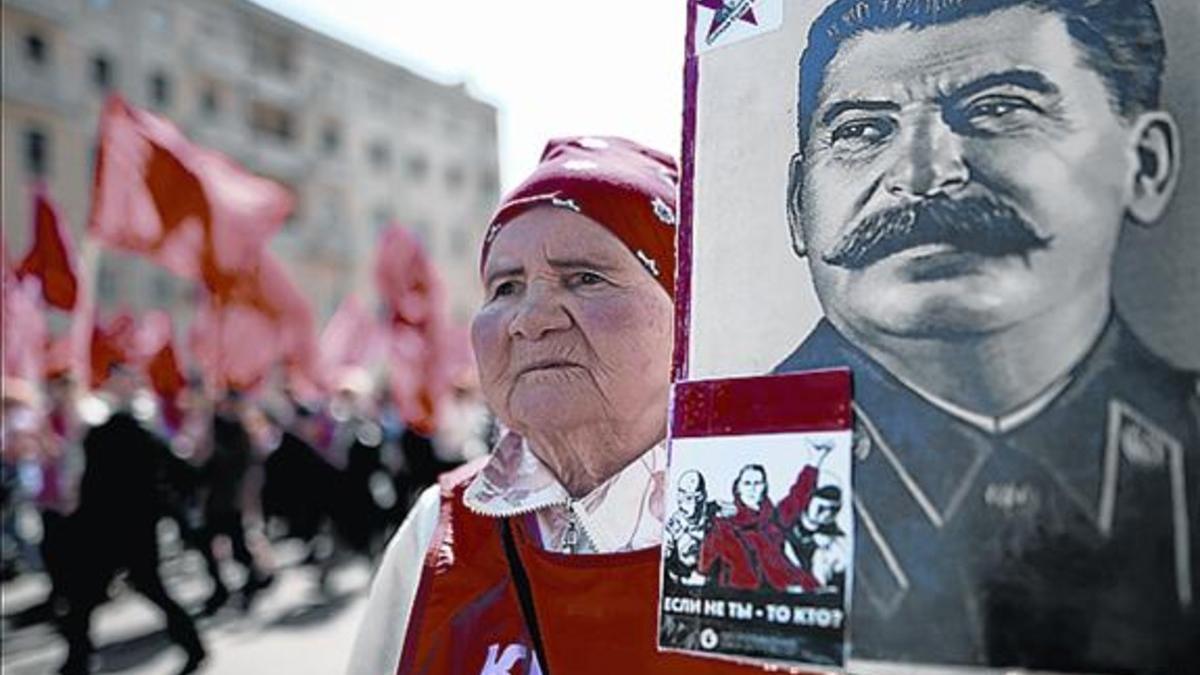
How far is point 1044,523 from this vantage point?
724 millimetres

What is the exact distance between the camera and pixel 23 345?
23.4 feet

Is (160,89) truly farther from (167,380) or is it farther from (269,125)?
(167,380)

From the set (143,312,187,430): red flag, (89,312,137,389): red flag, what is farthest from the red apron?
(143,312,187,430): red flag

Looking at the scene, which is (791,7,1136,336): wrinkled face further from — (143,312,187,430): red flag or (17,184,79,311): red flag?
(143,312,187,430): red flag

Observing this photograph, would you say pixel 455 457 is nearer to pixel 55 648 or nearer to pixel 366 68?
pixel 55 648

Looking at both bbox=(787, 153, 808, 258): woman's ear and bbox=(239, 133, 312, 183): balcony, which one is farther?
bbox=(239, 133, 312, 183): balcony

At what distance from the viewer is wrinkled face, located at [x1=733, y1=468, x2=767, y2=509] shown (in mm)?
885

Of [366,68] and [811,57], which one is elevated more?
[366,68]

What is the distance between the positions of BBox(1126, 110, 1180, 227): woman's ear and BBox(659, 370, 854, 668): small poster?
9.5 inches

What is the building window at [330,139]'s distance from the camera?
119 ft

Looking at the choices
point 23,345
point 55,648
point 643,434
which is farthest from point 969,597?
point 23,345

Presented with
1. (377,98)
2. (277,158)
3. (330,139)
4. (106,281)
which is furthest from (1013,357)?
(377,98)

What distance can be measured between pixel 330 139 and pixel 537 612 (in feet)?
122

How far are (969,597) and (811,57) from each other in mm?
457
